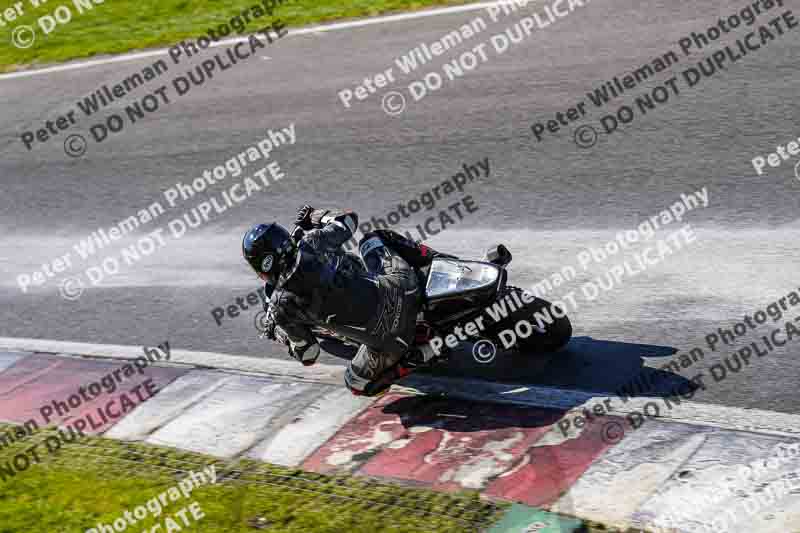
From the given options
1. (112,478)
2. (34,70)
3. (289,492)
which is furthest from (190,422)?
(34,70)

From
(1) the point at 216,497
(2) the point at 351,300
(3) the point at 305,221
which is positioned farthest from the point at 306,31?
(1) the point at 216,497

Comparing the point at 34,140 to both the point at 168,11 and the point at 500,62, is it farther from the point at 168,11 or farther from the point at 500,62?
the point at 500,62

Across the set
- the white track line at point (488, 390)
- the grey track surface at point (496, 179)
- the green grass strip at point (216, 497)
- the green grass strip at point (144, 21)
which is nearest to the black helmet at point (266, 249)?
the green grass strip at point (216, 497)

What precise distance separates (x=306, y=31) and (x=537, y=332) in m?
9.82

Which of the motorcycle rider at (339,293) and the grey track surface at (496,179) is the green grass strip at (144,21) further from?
the motorcycle rider at (339,293)

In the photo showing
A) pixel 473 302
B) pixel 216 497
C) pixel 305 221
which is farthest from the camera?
pixel 305 221

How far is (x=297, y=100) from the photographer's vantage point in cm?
1377

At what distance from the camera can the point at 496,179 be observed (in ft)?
35.3

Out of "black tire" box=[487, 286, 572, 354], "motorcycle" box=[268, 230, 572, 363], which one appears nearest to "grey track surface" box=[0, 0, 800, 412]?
"black tire" box=[487, 286, 572, 354]

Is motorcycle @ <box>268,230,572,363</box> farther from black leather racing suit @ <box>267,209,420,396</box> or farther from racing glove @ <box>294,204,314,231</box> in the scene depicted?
racing glove @ <box>294,204,314,231</box>

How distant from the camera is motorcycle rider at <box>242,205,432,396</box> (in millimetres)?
6742

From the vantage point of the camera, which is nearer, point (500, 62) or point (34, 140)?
point (500, 62)

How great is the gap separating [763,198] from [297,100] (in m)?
6.77

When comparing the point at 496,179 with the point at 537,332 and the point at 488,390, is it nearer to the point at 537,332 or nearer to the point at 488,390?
the point at 537,332
